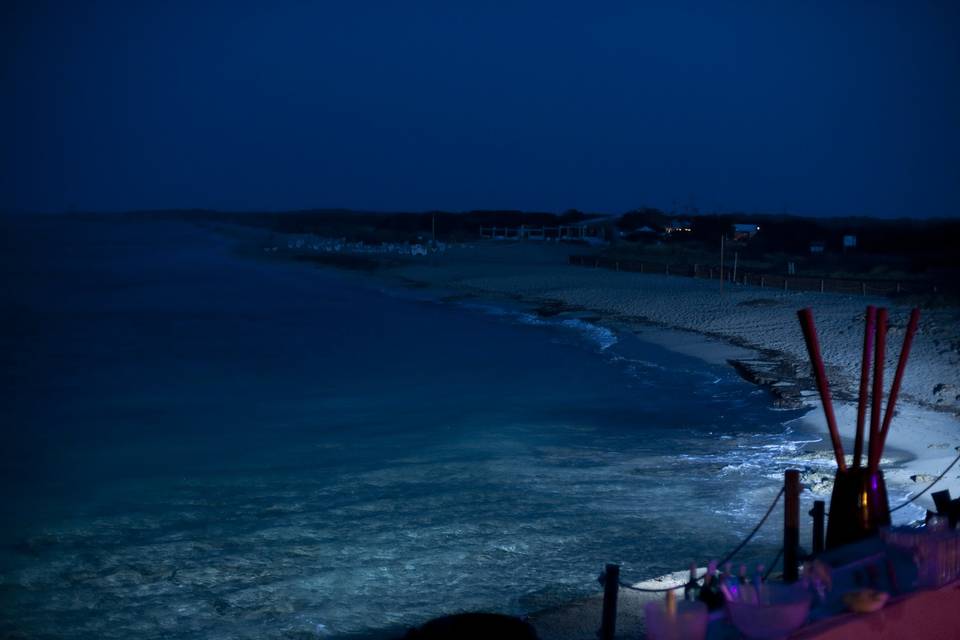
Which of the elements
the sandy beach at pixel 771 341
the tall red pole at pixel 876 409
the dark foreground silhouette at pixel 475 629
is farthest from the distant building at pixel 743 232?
the dark foreground silhouette at pixel 475 629

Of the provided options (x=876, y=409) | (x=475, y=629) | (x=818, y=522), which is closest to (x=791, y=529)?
(x=818, y=522)

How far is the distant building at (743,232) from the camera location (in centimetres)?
5709

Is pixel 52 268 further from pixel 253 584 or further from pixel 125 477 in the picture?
pixel 253 584

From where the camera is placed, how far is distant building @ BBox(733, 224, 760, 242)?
187ft

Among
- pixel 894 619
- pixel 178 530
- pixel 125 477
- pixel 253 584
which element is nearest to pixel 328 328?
pixel 125 477

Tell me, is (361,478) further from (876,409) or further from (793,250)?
(793,250)

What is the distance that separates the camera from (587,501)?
371 inches

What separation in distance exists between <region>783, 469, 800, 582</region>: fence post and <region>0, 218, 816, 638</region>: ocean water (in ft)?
8.33

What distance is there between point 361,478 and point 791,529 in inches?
284

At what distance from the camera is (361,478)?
10953 millimetres

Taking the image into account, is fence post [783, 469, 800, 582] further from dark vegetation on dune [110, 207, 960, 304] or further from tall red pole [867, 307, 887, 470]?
dark vegetation on dune [110, 207, 960, 304]

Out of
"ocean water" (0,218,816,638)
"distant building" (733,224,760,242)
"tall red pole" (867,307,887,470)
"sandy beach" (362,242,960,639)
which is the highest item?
"distant building" (733,224,760,242)

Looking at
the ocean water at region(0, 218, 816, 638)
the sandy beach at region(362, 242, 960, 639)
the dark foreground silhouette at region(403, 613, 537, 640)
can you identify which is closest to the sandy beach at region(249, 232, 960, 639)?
the sandy beach at region(362, 242, 960, 639)

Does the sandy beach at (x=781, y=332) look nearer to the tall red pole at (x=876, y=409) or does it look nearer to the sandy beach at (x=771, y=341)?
the sandy beach at (x=771, y=341)
